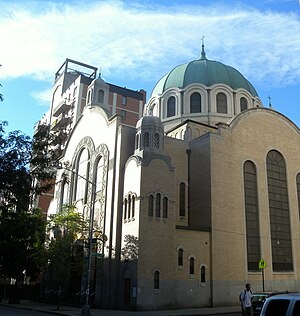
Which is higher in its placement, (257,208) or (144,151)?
(144,151)

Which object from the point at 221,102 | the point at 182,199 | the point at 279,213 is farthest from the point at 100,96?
the point at 279,213

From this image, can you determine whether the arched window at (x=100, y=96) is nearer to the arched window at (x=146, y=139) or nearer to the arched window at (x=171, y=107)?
the arched window at (x=171, y=107)

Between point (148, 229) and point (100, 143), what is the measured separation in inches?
461

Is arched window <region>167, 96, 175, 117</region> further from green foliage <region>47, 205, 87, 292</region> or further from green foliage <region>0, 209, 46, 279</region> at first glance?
green foliage <region>0, 209, 46, 279</region>

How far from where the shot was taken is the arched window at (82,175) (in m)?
37.5

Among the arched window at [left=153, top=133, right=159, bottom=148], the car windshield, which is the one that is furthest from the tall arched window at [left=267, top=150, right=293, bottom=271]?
the car windshield

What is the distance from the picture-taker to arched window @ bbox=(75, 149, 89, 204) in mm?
37509

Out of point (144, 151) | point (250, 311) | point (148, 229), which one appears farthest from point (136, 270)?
point (250, 311)

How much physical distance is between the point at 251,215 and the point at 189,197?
5.38 m

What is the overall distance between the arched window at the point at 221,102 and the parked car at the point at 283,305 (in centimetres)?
3722

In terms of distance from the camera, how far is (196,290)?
28.5 meters

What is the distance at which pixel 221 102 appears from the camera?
43906 mm

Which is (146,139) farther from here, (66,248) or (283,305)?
(283,305)

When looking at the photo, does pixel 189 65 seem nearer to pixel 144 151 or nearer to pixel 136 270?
pixel 144 151
